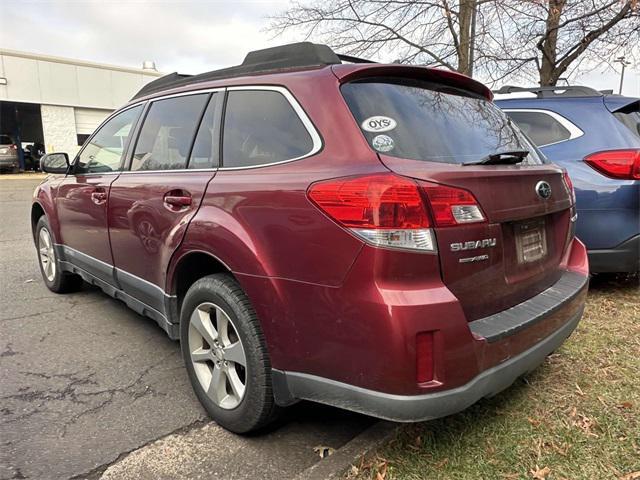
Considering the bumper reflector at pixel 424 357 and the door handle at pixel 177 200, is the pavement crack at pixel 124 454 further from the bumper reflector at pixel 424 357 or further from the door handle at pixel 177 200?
the bumper reflector at pixel 424 357

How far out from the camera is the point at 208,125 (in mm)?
2854

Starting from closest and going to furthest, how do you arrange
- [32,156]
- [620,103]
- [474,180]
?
[474,180]
[620,103]
[32,156]

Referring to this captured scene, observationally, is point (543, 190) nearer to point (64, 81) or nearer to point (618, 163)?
point (618, 163)

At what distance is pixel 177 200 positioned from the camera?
2.78 m

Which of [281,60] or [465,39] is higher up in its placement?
[465,39]

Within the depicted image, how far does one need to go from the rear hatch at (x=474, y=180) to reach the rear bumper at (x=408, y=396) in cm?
25

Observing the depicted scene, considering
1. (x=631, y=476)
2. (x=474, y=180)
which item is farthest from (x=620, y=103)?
(x=631, y=476)

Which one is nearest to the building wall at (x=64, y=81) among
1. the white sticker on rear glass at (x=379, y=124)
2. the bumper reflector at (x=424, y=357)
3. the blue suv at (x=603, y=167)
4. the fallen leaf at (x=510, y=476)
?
the blue suv at (x=603, y=167)

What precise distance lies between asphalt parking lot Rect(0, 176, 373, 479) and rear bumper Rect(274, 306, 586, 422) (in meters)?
0.43

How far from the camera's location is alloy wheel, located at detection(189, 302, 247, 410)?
98.2 inches

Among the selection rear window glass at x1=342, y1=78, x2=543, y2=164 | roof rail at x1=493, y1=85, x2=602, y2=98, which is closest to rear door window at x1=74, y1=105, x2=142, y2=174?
rear window glass at x1=342, y1=78, x2=543, y2=164

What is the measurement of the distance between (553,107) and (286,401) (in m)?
3.63

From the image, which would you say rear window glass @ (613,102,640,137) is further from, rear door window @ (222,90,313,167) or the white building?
the white building

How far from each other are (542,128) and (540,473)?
126 inches
